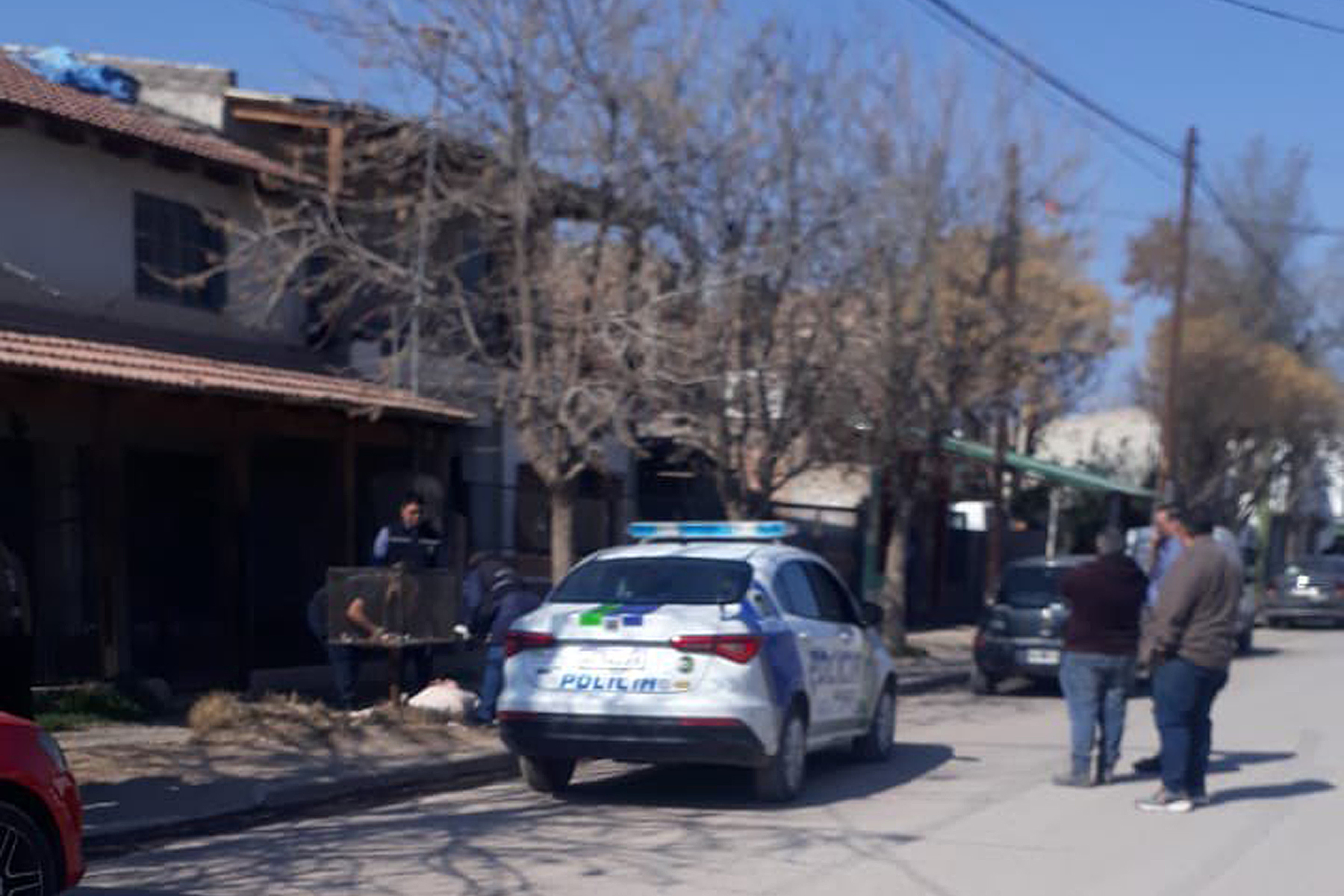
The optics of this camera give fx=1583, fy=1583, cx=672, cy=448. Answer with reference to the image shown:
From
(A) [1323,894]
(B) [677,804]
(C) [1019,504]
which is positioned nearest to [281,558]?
(B) [677,804]

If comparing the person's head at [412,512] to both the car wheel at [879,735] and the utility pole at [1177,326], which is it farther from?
the utility pole at [1177,326]

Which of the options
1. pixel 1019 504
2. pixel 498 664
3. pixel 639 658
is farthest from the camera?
pixel 1019 504

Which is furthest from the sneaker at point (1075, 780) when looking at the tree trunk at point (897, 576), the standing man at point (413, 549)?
the tree trunk at point (897, 576)

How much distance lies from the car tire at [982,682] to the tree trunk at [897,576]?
3.09 m

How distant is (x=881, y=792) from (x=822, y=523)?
15.1 m

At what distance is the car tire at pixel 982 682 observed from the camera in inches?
730

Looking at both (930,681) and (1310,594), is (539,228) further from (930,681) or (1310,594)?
(1310,594)

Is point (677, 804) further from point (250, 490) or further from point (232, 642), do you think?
point (250, 490)

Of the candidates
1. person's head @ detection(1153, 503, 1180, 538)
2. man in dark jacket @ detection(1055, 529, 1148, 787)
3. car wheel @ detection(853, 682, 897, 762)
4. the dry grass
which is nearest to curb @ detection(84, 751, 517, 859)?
the dry grass

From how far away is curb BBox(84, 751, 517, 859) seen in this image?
897 cm

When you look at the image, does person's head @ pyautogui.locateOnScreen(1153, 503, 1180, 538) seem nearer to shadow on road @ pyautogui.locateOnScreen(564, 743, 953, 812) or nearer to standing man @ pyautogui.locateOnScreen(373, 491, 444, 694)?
shadow on road @ pyautogui.locateOnScreen(564, 743, 953, 812)

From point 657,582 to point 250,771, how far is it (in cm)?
315

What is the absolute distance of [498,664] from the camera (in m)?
12.9

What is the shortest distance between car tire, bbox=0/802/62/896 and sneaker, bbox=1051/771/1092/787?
7.20m
